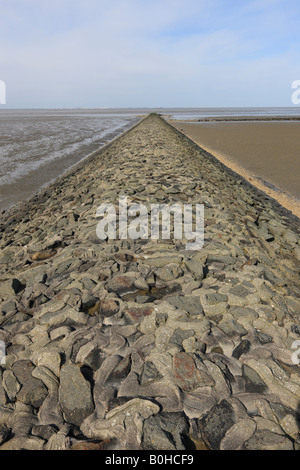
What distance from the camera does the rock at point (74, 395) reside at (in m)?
2.45

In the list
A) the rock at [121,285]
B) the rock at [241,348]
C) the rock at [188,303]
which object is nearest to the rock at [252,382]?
the rock at [241,348]

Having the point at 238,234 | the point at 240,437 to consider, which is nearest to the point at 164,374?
the point at 240,437

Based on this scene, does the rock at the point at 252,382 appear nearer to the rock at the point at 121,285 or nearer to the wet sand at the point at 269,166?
the rock at the point at 121,285

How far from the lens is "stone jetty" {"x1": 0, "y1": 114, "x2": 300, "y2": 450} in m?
2.27

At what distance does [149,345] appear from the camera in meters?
3.06

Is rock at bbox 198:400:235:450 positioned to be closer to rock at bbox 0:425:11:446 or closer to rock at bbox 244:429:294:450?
rock at bbox 244:429:294:450

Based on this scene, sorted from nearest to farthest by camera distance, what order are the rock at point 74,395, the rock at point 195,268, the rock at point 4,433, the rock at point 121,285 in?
1. the rock at point 4,433
2. the rock at point 74,395
3. the rock at point 121,285
4. the rock at point 195,268

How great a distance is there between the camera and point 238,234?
228 inches

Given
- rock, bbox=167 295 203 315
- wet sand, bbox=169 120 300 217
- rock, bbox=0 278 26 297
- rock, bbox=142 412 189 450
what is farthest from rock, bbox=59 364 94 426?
wet sand, bbox=169 120 300 217

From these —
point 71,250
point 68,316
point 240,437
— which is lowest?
point 240,437

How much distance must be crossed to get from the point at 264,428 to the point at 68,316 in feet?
7.48

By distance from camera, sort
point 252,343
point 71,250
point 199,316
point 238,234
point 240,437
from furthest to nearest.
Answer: point 238,234 < point 71,250 < point 199,316 < point 252,343 < point 240,437

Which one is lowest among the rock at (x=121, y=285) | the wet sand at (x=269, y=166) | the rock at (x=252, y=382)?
the rock at (x=252, y=382)

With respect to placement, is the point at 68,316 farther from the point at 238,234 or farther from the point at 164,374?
the point at 238,234
